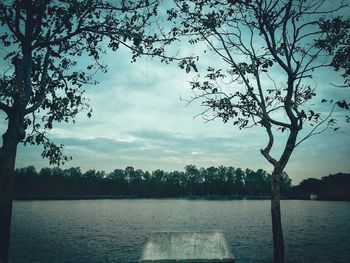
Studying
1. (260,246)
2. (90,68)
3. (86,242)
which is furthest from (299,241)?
(90,68)

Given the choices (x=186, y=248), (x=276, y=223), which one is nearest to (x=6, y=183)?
(x=186, y=248)

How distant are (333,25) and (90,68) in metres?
12.3

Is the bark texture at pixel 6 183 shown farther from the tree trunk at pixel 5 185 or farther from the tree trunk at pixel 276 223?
the tree trunk at pixel 276 223

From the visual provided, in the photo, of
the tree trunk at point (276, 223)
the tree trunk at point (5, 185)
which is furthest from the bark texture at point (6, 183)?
the tree trunk at point (276, 223)

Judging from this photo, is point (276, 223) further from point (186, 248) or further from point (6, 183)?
point (6, 183)

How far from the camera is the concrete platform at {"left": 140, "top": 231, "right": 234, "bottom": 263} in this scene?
11.5 meters

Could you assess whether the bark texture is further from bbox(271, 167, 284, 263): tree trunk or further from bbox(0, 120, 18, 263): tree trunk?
bbox(271, 167, 284, 263): tree trunk

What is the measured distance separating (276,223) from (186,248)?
5.36m

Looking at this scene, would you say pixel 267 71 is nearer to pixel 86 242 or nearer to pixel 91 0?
pixel 91 0

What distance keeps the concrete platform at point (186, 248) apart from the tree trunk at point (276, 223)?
4.03 m

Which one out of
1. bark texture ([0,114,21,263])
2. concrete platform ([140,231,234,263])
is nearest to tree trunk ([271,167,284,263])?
concrete platform ([140,231,234,263])

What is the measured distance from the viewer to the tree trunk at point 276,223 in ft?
47.4

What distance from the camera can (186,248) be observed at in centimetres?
1176

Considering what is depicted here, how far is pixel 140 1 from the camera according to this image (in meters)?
11.5
